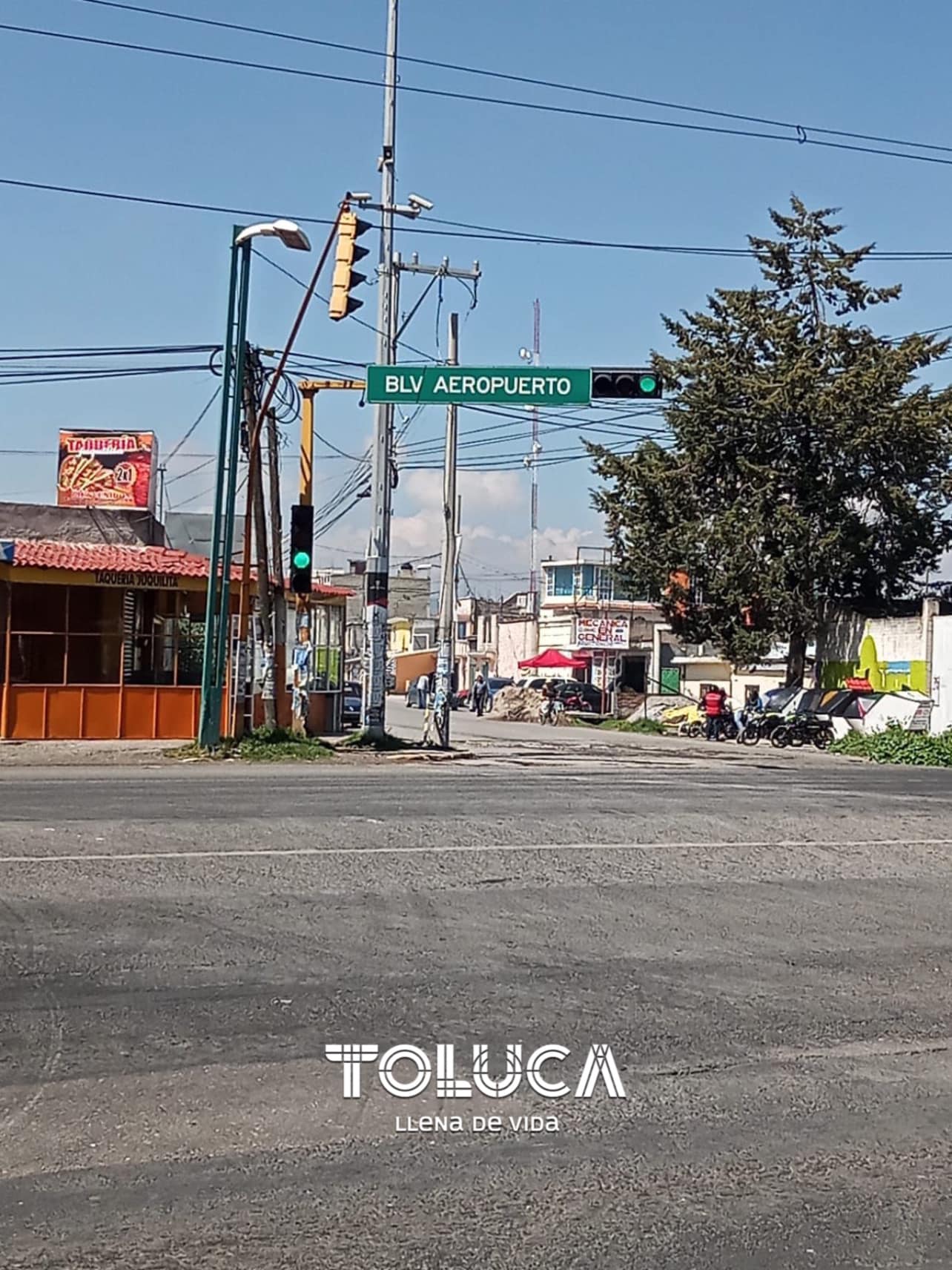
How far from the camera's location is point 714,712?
4256 cm

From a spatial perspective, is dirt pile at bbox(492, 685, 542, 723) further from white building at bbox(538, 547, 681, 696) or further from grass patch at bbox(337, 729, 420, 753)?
grass patch at bbox(337, 729, 420, 753)

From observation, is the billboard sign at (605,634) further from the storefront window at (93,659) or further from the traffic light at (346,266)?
the traffic light at (346,266)

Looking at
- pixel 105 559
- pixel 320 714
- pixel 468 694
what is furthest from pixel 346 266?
pixel 468 694

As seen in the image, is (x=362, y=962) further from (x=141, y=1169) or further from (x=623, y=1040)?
(x=141, y=1169)

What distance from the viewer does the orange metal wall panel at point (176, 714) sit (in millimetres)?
30547

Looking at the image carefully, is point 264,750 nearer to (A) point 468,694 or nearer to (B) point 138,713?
(B) point 138,713

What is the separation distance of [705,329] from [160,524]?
18.1 m

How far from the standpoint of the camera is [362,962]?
867 cm

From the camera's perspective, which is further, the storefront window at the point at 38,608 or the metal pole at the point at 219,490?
the storefront window at the point at 38,608

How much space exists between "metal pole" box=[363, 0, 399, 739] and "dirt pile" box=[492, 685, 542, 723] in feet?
95.9

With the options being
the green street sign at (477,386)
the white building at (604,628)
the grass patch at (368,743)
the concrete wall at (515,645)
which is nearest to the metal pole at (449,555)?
the grass patch at (368,743)

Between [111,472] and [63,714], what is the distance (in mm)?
11812

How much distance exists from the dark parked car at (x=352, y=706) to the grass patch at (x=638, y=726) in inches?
325

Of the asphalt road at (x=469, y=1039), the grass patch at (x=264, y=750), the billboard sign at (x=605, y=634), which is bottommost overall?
the asphalt road at (x=469, y=1039)
